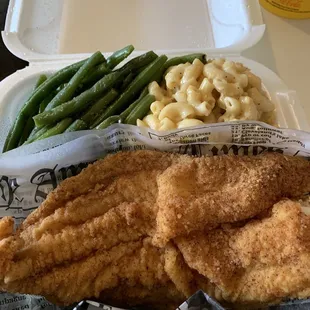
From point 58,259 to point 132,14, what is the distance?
50.5 inches

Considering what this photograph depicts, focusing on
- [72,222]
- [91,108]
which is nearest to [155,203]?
[72,222]

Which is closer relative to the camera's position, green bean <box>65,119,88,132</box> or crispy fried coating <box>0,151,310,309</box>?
crispy fried coating <box>0,151,310,309</box>

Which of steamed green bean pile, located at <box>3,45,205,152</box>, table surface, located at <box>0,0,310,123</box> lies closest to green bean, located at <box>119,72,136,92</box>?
steamed green bean pile, located at <box>3,45,205,152</box>

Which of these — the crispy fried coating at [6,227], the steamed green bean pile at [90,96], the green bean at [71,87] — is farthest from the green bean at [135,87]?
the crispy fried coating at [6,227]

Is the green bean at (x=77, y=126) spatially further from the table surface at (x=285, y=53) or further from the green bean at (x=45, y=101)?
the table surface at (x=285, y=53)

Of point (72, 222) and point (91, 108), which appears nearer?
point (72, 222)

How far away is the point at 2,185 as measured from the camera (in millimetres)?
1050

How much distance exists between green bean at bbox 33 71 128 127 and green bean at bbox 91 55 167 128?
0.05 meters

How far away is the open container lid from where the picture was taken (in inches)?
66.0

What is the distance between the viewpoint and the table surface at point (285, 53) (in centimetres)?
175

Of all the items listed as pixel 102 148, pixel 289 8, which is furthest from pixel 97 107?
pixel 289 8

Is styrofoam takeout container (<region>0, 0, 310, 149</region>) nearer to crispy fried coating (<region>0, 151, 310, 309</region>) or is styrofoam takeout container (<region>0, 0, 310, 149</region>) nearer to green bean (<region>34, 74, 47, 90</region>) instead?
green bean (<region>34, 74, 47, 90</region>)

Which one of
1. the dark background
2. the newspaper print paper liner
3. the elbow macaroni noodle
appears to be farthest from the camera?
the dark background

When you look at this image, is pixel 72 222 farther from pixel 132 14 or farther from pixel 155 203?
pixel 132 14
